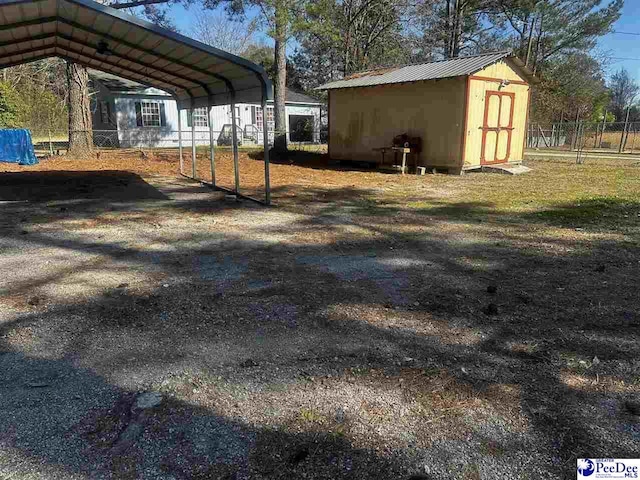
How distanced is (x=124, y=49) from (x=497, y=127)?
35.6 ft

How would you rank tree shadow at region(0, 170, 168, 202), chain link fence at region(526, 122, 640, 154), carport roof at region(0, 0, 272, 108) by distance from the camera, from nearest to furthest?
carport roof at region(0, 0, 272, 108) < tree shadow at region(0, 170, 168, 202) < chain link fence at region(526, 122, 640, 154)

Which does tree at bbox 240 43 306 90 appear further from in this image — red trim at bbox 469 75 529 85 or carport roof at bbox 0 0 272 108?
carport roof at bbox 0 0 272 108

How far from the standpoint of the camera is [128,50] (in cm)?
870

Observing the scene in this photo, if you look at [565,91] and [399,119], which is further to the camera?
[565,91]

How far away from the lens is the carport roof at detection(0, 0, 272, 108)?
→ 6.53 meters

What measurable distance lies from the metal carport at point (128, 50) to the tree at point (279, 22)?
5.43 metres

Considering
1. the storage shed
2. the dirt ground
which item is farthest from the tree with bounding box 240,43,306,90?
the dirt ground

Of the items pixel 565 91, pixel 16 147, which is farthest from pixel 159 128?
pixel 565 91

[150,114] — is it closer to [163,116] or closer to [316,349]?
[163,116]

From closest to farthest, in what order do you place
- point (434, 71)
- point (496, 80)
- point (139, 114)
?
point (496, 80)
point (434, 71)
point (139, 114)

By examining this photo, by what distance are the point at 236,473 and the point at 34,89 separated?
32852mm

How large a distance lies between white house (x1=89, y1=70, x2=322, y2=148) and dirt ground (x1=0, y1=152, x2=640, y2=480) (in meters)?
18.8

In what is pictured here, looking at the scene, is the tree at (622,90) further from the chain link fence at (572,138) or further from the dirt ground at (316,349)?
the dirt ground at (316,349)

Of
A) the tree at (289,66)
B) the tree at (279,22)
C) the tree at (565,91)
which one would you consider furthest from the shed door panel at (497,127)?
the tree at (289,66)
